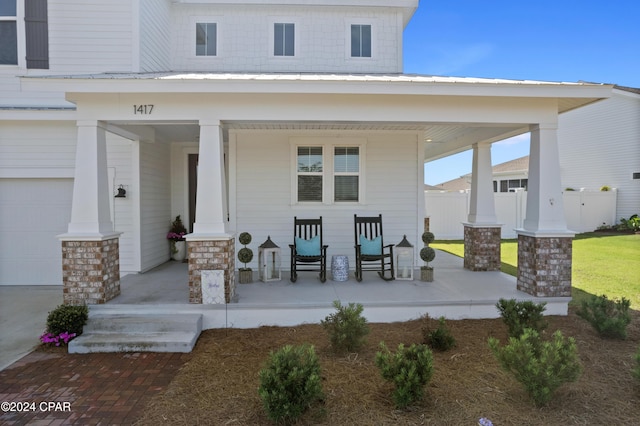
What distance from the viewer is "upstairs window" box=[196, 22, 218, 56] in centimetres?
800

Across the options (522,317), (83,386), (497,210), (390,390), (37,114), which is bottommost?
(83,386)

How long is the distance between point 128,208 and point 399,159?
5.25 metres

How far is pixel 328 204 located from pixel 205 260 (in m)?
3.08

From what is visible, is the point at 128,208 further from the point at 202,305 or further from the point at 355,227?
the point at 355,227

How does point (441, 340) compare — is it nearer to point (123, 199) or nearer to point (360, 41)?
point (123, 199)

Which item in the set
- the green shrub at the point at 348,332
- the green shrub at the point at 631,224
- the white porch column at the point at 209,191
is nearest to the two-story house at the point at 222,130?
the white porch column at the point at 209,191

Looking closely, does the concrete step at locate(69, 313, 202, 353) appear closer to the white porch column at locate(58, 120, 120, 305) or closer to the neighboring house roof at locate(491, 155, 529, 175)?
the white porch column at locate(58, 120, 120, 305)

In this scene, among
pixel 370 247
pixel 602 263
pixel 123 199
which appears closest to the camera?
pixel 370 247

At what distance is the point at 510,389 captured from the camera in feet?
10.5

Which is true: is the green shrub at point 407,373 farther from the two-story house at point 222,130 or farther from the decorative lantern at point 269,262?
the decorative lantern at point 269,262

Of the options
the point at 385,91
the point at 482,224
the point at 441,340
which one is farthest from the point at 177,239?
the point at 482,224

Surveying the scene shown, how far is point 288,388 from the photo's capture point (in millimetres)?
2701

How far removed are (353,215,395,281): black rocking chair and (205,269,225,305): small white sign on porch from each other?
7.88 feet

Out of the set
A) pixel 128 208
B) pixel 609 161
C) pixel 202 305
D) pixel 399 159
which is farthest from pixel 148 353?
pixel 609 161
